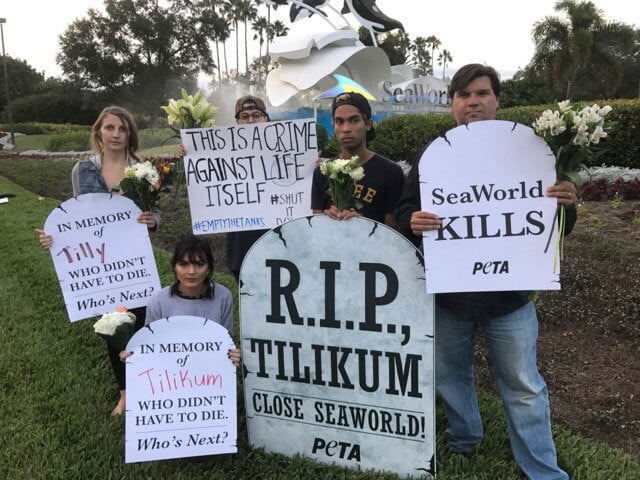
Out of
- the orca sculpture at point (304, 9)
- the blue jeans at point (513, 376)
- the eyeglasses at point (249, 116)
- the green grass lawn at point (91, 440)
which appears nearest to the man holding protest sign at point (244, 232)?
the eyeglasses at point (249, 116)

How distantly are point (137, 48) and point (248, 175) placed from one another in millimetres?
47637

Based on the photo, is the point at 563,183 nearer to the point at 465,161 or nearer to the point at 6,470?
the point at 465,161

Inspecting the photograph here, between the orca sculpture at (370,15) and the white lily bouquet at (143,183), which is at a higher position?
the orca sculpture at (370,15)

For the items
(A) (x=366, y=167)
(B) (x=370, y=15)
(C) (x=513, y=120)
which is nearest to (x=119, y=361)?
(A) (x=366, y=167)

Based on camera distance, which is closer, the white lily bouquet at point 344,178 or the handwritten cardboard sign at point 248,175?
the white lily bouquet at point 344,178

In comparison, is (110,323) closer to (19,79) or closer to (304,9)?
(304,9)

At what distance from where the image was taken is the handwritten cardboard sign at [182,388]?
A: 253 cm

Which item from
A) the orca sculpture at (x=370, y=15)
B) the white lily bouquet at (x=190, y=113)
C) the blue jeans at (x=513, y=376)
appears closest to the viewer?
the blue jeans at (x=513, y=376)

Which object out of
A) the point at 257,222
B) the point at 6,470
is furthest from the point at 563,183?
the point at 6,470

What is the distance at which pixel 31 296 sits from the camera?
17.8 ft

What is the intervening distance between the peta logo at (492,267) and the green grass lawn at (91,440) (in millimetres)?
1069

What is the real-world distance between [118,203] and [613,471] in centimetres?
299

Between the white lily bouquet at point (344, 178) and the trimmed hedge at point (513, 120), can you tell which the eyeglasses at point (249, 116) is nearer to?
the white lily bouquet at point (344, 178)

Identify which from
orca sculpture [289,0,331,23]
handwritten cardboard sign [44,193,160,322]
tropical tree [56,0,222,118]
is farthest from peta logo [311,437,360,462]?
tropical tree [56,0,222,118]
